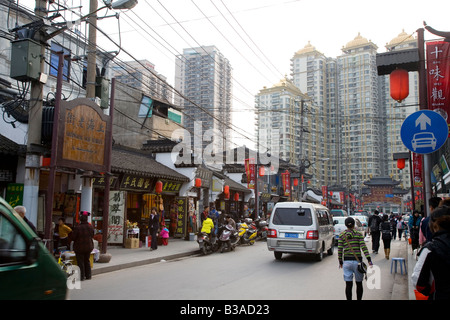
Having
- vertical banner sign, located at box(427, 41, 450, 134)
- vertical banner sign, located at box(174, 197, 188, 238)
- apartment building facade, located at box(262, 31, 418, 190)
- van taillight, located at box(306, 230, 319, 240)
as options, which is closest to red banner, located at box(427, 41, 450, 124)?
vertical banner sign, located at box(427, 41, 450, 134)

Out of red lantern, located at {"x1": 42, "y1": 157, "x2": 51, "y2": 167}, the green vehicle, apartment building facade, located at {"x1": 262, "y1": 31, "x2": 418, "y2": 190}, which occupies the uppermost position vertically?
apartment building facade, located at {"x1": 262, "y1": 31, "x2": 418, "y2": 190}

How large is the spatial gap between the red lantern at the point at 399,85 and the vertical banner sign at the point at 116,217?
11737mm

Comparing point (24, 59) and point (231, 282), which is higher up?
point (24, 59)

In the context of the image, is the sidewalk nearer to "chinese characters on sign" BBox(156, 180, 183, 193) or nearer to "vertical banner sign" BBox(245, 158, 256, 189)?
"chinese characters on sign" BBox(156, 180, 183, 193)

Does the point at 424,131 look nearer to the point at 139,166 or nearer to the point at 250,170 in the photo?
the point at 139,166

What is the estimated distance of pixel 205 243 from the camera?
16.3 metres

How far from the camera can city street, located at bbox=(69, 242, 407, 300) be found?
7996 millimetres

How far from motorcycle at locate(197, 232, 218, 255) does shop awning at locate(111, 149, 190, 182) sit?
13.9 ft

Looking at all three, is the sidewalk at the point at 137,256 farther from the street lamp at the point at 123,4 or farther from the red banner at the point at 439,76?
the red banner at the point at 439,76

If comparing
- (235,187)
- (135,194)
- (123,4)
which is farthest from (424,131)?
(235,187)

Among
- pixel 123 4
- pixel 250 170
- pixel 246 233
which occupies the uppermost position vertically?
pixel 123 4

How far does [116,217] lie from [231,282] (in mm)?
8437

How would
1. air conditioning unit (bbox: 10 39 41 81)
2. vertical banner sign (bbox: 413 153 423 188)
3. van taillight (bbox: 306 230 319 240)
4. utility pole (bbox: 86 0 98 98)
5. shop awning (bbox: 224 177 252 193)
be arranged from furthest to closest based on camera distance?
shop awning (bbox: 224 177 252 193) < vertical banner sign (bbox: 413 153 423 188) < utility pole (bbox: 86 0 98 98) < van taillight (bbox: 306 230 319 240) < air conditioning unit (bbox: 10 39 41 81)

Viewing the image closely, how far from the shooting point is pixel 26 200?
10.8 m
